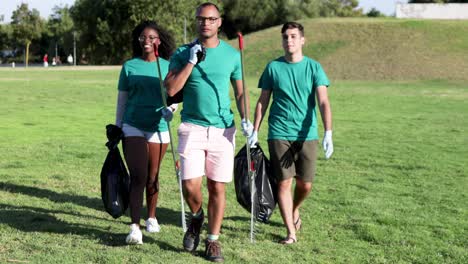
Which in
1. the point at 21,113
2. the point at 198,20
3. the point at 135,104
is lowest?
the point at 21,113

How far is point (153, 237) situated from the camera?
234 inches

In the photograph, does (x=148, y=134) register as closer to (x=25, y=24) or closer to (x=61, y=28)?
(x=25, y=24)

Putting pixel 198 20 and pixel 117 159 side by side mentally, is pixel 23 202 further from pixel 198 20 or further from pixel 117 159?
pixel 198 20

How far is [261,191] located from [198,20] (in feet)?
5.85

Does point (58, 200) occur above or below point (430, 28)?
below

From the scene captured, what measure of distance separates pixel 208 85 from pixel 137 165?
1256mm

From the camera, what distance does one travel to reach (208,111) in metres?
5.16

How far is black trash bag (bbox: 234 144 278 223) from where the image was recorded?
6035 mm

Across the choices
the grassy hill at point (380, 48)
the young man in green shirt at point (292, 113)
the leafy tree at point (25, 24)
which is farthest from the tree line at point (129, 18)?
the young man in green shirt at point (292, 113)

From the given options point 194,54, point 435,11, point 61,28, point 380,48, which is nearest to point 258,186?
point 194,54

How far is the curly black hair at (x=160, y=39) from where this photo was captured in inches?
247

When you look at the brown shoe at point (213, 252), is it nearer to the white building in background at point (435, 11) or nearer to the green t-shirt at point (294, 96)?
the green t-shirt at point (294, 96)

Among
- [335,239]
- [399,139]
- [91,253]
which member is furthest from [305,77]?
[399,139]

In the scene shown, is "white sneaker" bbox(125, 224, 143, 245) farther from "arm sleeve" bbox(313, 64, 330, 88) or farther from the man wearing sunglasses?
"arm sleeve" bbox(313, 64, 330, 88)
